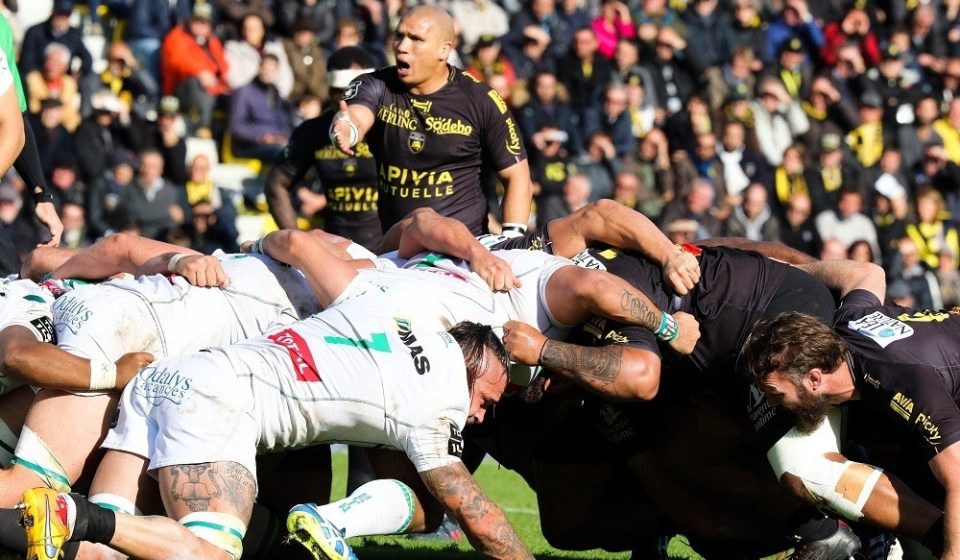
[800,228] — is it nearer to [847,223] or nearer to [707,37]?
[847,223]

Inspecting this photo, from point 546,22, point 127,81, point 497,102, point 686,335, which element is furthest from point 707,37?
point 686,335

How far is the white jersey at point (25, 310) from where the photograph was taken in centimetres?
635

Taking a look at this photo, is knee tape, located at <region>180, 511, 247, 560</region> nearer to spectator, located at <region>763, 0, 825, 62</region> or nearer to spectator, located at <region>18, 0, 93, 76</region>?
spectator, located at <region>18, 0, 93, 76</region>

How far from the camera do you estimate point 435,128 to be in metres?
8.77

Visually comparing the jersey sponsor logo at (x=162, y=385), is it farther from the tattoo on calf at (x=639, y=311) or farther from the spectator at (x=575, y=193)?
the spectator at (x=575, y=193)

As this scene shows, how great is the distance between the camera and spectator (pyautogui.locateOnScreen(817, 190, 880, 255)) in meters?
16.3

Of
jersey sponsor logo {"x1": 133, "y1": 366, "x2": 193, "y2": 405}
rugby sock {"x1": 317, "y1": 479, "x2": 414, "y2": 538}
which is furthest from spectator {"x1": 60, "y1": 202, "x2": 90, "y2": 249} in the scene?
rugby sock {"x1": 317, "y1": 479, "x2": 414, "y2": 538}

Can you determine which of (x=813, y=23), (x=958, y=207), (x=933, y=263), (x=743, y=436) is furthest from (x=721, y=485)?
(x=813, y=23)

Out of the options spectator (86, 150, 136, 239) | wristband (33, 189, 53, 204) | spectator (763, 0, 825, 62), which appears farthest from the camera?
spectator (763, 0, 825, 62)

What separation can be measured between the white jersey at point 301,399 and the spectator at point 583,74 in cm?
1154

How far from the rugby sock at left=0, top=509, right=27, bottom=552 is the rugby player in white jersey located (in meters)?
0.50

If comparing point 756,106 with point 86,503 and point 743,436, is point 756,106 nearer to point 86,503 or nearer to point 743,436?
point 743,436

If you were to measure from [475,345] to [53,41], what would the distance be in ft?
32.9

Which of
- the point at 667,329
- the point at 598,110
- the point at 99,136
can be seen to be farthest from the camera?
the point at 598,110
